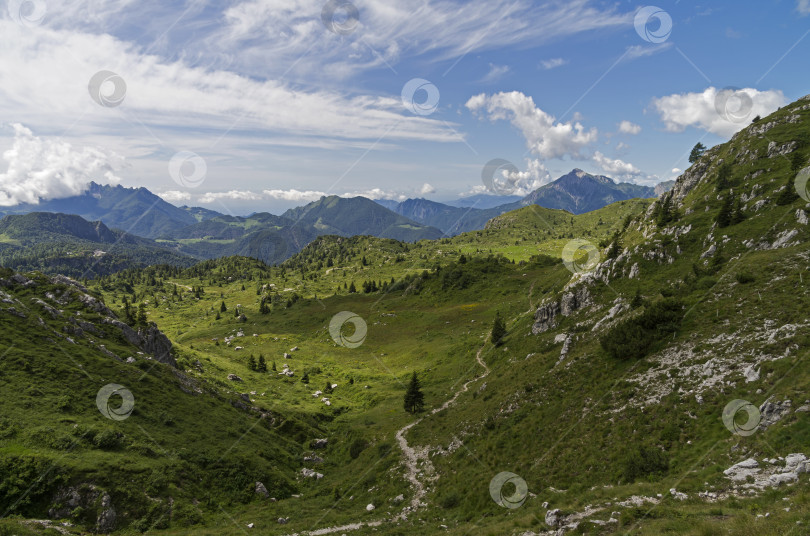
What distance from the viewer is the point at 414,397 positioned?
186 ft

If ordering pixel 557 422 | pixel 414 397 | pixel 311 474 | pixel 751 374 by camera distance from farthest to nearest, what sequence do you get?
pixel 414 397
pixel 311 474
pixel 557 422
pixel 751 374

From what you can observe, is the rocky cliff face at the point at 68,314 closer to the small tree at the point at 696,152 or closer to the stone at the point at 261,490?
the stone at the point at 261,490

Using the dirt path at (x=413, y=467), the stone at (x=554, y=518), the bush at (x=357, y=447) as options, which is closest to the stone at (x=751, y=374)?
the stone at (x=554, y=518)

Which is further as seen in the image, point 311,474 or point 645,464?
point 311,474

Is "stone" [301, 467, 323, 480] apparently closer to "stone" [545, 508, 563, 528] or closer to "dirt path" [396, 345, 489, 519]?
"dirt path" [396, 345, 489, 519]

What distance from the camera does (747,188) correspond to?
63.8 m

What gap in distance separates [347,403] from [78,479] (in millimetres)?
51263

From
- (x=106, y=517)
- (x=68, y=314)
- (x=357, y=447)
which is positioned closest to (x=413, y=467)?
(x=357, y=447)

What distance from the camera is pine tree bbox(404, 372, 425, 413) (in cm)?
5644

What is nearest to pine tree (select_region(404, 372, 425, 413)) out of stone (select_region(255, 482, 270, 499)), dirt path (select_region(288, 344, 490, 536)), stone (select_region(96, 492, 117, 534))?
dirt path (select_region(288, 344, 490, 536))

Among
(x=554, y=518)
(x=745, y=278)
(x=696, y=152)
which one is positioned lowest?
(x=554, y=518)

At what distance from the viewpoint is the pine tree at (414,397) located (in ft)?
185

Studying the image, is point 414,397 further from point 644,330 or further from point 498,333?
point 644,330

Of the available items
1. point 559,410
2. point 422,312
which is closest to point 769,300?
point 559,410
